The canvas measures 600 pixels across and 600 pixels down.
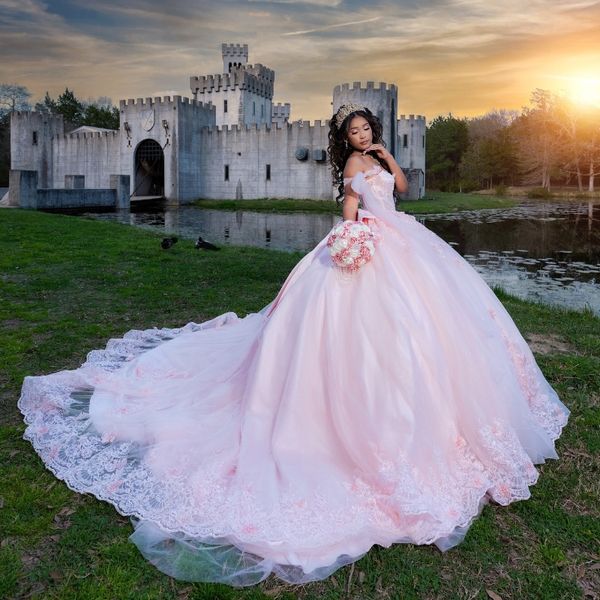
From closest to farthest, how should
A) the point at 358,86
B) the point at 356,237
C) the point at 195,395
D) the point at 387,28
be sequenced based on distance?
the point at 356,237 < the point at 195,395 < the point at 387,28 < the point at 358,86

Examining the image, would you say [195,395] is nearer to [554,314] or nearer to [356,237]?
[356,237]

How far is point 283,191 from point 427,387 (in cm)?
3280

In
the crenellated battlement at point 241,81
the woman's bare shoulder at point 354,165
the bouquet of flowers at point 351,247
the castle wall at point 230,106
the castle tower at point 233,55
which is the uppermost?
the castle tower at point 233,55

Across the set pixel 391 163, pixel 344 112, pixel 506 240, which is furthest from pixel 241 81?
pixel 391 163

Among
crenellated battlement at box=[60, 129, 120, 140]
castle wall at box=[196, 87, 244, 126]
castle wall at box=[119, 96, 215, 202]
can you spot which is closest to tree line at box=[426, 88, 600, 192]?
castle wall at box=[196, 87, 244, 126]

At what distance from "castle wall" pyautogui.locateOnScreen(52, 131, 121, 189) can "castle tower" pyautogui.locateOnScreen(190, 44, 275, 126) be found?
1206 centimetres

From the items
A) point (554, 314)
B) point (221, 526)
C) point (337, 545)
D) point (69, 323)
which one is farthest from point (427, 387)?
point (554, 314)

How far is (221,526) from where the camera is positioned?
8.82ft

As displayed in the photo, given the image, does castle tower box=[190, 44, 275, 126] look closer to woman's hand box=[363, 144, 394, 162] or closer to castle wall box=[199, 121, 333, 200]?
castle wall box=[199, 121, 333, 200]

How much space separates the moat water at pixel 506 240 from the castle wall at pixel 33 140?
67.3 feet

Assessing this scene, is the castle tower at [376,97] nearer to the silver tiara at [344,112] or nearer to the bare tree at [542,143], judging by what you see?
the bare tree at [542,143]

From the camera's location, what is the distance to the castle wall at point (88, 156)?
125 ft

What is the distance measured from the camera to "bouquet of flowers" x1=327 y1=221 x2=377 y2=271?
3.28 m

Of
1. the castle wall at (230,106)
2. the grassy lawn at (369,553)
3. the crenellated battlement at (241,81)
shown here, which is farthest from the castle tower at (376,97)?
the grassy lawn at (369,553)
